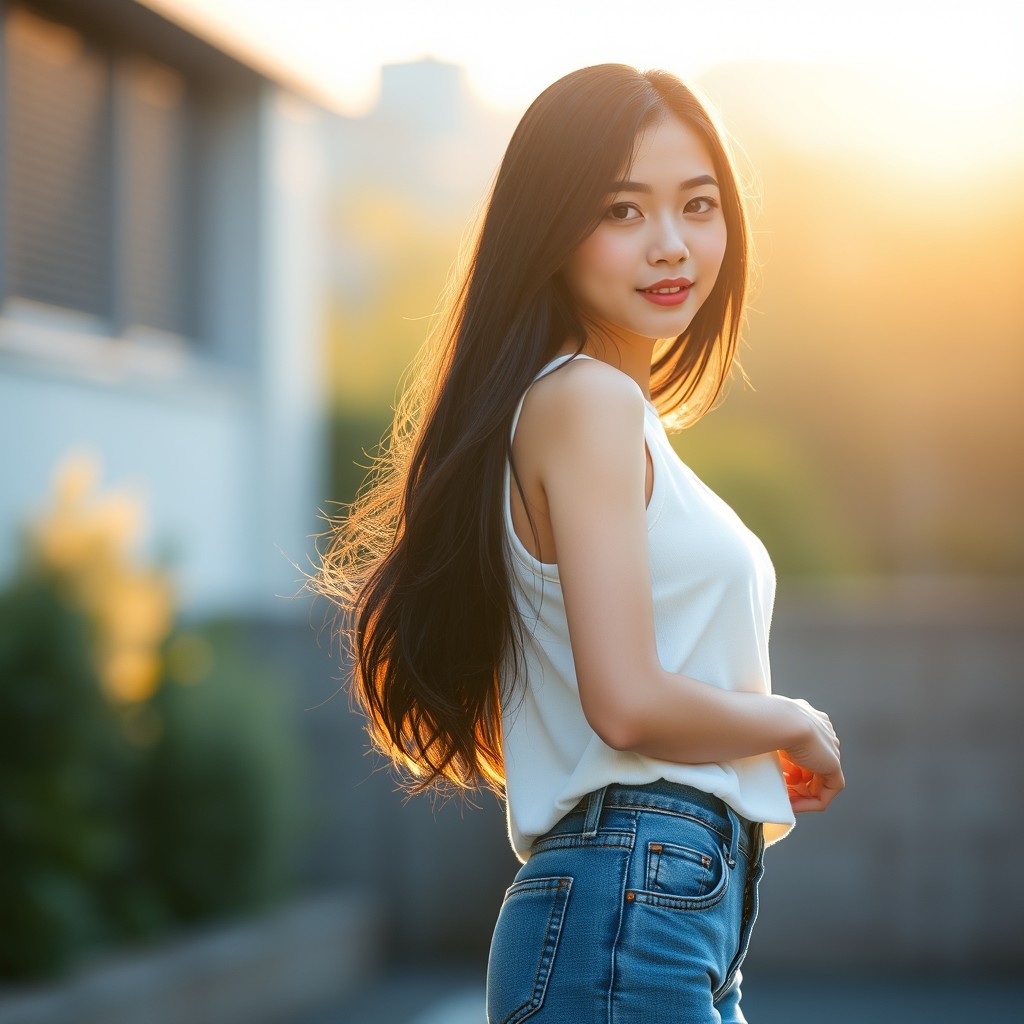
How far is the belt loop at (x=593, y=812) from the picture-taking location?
1.75m

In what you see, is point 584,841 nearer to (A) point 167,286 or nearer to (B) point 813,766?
(B) point 813,766

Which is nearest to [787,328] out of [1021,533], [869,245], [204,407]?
[869,245]

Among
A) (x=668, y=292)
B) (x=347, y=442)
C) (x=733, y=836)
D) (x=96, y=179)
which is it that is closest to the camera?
(x=733, y=836)

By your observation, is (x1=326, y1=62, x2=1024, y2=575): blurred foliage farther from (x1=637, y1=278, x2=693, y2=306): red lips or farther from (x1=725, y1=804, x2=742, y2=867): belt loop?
(x1=725, y1=804, x2=742, y2=867): belt loop

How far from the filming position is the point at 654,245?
1859 millimetres

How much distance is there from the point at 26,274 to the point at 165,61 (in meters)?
1.55

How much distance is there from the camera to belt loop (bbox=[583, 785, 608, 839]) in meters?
1.75

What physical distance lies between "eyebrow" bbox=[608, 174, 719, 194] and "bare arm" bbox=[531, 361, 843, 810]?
0.23 m

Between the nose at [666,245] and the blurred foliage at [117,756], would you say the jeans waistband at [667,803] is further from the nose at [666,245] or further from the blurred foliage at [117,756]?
the blurred foliage at [117,756]

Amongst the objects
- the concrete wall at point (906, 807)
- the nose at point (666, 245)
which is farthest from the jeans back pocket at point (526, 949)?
the concrete wall at point (906, 807)

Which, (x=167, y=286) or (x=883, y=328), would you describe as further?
(x=883, y=328)

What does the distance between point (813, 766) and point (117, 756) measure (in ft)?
11.9

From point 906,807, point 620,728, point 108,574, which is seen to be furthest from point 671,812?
point 906,807

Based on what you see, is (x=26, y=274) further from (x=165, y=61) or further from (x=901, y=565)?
(x=901, y=565)
